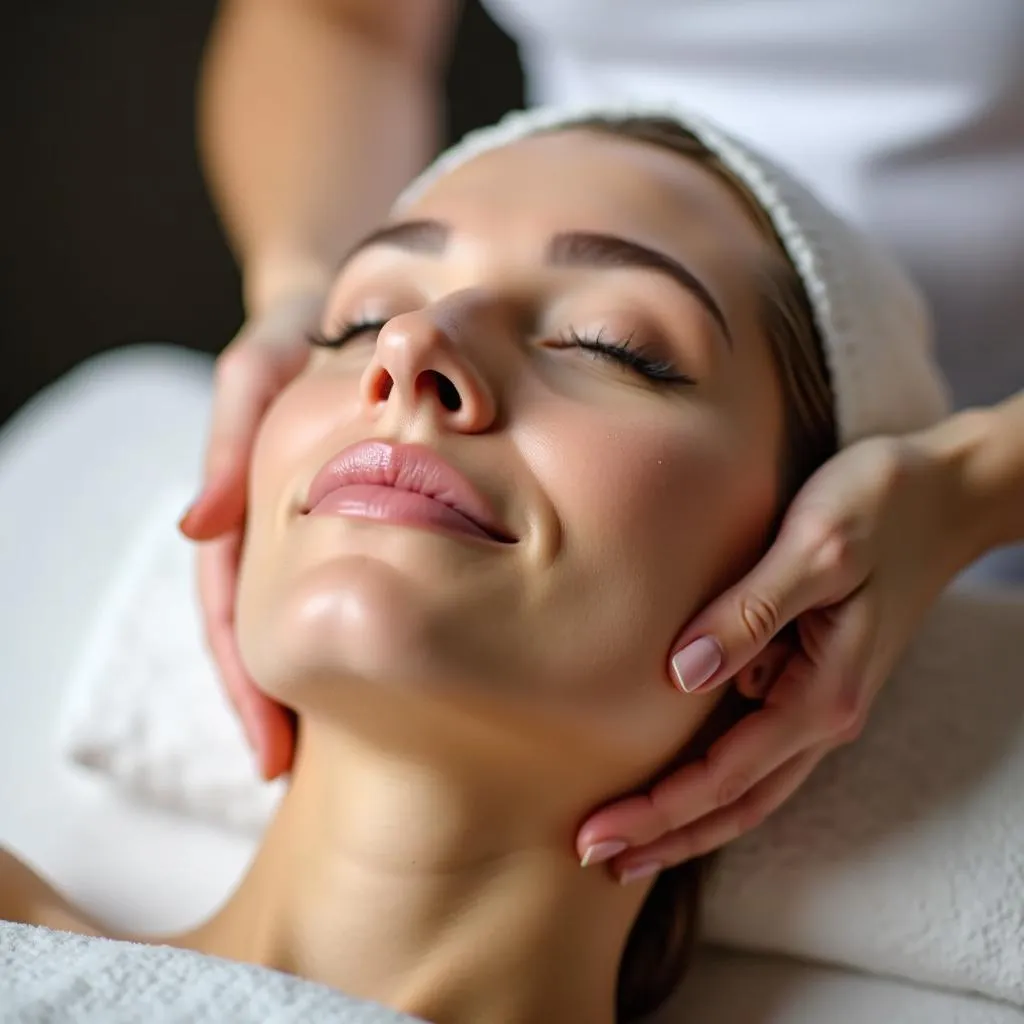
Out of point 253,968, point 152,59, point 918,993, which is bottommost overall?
A: point 918,993

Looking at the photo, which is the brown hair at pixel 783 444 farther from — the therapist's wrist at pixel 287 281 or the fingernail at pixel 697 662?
the therapist's wrist at pixel 287 281

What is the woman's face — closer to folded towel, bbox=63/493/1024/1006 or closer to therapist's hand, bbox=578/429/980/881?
therapist's hand, bbox=578/429/980/881

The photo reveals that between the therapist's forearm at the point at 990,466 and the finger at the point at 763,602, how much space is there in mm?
175

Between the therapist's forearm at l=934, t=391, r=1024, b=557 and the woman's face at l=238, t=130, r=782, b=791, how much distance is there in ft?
0.55

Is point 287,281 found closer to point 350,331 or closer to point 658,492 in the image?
point 350,331

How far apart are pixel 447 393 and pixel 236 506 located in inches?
10.2

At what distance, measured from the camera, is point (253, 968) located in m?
0.76

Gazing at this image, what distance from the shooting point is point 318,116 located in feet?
4.73

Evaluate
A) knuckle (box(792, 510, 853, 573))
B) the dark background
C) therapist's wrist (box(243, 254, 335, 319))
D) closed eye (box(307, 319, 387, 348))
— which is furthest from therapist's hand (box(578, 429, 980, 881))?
the dark background

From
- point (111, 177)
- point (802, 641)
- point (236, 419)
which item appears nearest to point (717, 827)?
point (802, 641)

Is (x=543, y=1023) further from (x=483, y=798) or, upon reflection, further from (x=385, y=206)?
(x=385, y=206)

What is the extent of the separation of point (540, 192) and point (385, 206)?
0.58m

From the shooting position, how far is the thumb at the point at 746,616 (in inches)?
31.1

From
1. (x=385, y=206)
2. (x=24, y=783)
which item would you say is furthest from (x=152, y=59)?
(x=24, y=783)
